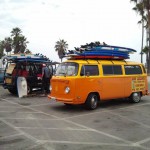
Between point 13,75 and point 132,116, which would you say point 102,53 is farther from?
point 13,75

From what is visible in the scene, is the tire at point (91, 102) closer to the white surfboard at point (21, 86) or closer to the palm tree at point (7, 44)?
the white surfboard at point (21, 86)

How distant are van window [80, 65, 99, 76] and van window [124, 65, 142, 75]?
6.86 ft

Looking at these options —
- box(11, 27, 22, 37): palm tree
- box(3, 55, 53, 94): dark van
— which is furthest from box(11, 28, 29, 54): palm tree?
box(3, 55, 53, 94): dark van

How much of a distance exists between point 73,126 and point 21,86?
25.0 ft

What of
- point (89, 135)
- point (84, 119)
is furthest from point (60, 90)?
point (89, 135)

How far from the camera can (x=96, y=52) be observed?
13547mm

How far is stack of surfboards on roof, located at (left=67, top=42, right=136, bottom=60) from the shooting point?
523 inches

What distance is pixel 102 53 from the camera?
13.8m

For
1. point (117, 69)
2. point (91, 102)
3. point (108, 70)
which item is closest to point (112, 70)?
point (108, 70)

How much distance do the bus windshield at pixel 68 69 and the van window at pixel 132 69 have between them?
10.1 ft

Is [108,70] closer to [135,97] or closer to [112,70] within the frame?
[112,70]

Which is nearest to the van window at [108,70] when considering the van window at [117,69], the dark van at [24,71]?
the van window at [117,69]

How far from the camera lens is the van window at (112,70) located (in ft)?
44.5

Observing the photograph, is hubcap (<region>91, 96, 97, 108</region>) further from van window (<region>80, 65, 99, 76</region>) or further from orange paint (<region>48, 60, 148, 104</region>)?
van window (<region>80, 65, 99, 76</region>)
